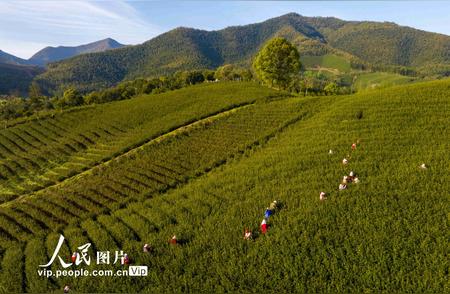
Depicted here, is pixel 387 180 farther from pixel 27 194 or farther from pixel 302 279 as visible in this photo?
pixel 27 194

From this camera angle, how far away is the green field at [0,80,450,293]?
58.9ft

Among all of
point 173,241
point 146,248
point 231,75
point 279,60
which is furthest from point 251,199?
point 231,75

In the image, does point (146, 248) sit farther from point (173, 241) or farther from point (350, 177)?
point (350, 177)

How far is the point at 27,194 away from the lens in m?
33.0

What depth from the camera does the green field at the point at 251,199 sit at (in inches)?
707

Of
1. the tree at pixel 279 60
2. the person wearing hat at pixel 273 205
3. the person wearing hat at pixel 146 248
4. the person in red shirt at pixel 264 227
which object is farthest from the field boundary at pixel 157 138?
the tree at pixel 279 60

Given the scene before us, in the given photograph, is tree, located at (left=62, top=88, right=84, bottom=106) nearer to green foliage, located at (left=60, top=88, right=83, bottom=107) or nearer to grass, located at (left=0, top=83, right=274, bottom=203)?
green foliage, located at (left=60, top=88, right=83, bottom=107)

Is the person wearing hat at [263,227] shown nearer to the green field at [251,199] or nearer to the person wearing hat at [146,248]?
the green field at [251,199]

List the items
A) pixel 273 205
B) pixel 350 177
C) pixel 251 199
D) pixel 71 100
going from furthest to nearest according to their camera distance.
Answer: pixel 71 100 → pixel 350 177 → pixel 251 199 → pixel 273 205

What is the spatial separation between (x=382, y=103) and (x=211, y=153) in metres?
22.3

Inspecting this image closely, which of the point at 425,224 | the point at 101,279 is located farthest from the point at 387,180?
the point at 101,279

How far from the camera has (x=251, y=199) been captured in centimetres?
2545

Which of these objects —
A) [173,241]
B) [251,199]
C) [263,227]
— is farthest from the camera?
[251,199]

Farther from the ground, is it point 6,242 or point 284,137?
point 284,137
